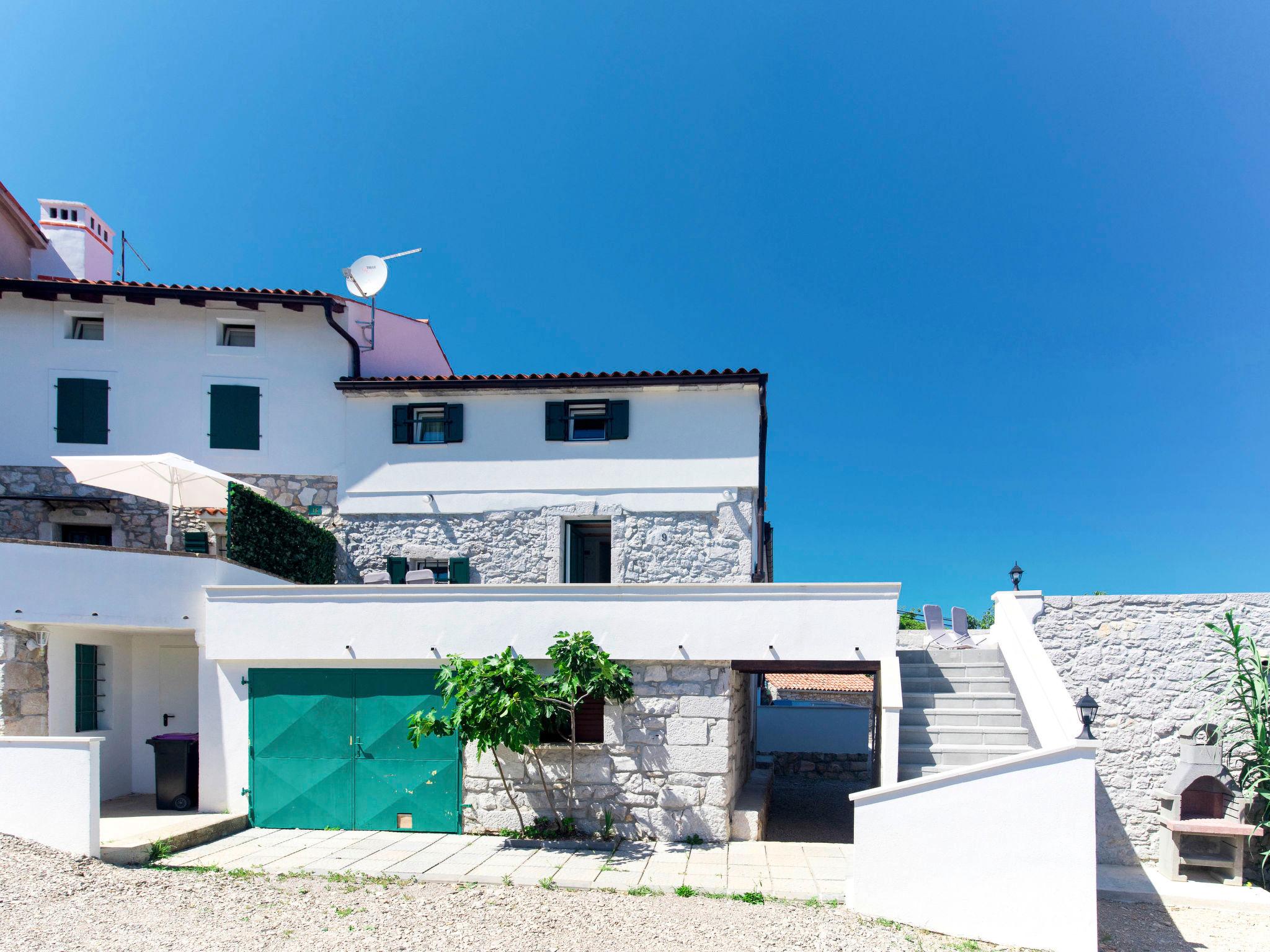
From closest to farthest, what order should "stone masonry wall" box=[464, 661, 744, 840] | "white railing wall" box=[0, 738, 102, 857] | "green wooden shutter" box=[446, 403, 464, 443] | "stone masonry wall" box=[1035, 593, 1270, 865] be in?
1. "white railing wall" box=[0, 738, 102, 857]
2. "stone masonry wall" box=[464, 661, 744, 840]
3. "stone masonry wall" box=[1035, 593, 1270, 865]
4. "green wooden shutter" box=[446, 403, 464, 443]

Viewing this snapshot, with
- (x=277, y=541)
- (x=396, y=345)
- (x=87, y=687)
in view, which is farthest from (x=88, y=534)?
(x=396, y=345)

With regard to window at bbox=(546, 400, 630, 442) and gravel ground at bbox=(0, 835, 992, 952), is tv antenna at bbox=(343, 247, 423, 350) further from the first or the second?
gravel ground at bbox=(0, 835, 992, 952)

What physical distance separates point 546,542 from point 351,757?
193 inches

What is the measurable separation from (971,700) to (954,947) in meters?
3.45

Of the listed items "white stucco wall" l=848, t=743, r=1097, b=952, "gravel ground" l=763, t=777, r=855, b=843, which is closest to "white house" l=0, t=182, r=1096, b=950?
"white stucco wall" l=848, t=743, r=1097, b=952

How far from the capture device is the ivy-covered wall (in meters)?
10.5

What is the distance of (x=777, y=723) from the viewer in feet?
49.8

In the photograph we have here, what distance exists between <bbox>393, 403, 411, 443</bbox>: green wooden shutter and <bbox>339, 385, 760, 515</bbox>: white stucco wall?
0.27ft

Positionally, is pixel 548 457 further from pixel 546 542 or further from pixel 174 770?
pixel 174 770

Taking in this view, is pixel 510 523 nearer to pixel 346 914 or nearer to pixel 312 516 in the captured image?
pixel 312 516

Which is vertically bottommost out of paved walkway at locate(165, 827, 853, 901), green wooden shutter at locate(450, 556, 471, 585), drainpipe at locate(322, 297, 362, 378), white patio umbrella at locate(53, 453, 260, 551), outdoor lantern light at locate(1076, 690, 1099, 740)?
paved walkway at locate(165, 827, 853, 901)

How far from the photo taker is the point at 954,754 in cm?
836

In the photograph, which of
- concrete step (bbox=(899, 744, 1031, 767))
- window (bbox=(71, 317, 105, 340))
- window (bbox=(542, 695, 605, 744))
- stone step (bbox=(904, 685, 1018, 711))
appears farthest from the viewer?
window (bbox=(71, 317, 105, 340))

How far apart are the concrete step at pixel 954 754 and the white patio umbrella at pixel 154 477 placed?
884 centimetres
